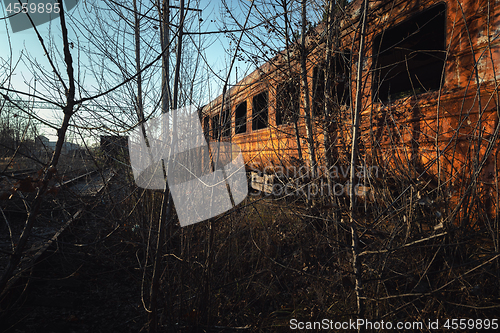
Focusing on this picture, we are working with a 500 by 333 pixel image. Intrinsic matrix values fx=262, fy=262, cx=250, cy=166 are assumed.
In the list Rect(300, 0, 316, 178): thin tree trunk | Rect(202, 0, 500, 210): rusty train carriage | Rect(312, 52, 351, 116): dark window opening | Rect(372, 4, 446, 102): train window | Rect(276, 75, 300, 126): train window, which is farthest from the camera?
Rect(276, 75, 300, 126): train window

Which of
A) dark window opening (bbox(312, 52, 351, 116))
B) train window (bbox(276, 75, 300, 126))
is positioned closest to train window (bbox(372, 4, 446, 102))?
dark window opening (bbox(312, 52, 351, 116))

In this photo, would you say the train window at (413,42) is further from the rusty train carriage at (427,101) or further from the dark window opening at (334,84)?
the dark window opening at (334,84)

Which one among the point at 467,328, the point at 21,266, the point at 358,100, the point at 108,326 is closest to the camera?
the point at 358,100

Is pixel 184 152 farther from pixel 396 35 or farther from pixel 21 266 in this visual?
pixel 396 35

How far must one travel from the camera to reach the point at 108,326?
224 centimetres

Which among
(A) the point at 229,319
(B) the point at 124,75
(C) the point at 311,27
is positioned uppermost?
(C) the point at 311,27

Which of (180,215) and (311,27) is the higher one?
(311,27)

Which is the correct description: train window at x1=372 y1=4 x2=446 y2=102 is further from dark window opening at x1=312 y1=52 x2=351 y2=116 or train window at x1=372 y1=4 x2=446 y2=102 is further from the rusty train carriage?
dark window opening at x1=312 y1=52 x2=351 y2=116

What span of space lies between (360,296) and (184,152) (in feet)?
7.38

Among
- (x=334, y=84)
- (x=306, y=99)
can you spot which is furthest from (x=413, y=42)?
(x=306, y=99)

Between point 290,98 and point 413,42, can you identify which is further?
point 413,42

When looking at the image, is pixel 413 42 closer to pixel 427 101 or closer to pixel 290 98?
pixel 427 101

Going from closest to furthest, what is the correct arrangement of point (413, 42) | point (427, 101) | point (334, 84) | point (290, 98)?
point (427, 101) < point (334, 84) < point (290, 98) < point (413, 42)

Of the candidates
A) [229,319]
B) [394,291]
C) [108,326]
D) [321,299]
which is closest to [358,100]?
[321,299]
